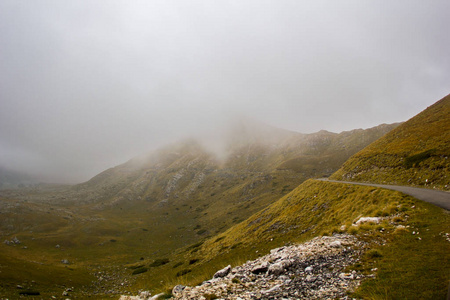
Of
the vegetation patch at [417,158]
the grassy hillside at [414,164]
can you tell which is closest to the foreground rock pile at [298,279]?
the grassy hillside at [414,164]

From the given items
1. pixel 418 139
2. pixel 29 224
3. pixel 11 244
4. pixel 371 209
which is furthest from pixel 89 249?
pixel 418 139

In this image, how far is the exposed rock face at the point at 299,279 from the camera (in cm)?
916

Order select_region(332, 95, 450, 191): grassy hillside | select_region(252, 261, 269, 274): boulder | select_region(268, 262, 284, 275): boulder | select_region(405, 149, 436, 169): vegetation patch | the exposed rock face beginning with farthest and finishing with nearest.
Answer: select_region(405, 149, 436, 169): vegetation patch → select_region(332, 95, 450, 191): grassy hillside → select_region(252, 261, 269, 274): boulder → select_region(268, 262, 284, 275): boulder → the exposed rock face

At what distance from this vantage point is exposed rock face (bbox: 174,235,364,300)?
30.0 feet

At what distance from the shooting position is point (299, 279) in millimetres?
10672

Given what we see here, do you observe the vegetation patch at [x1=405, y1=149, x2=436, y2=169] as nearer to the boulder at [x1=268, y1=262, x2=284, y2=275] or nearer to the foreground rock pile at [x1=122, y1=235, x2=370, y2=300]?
the foreground rock pile at [x1=122, y1=235, x2=370, y2=300]

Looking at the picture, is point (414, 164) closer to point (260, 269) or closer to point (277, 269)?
point (277, 269)

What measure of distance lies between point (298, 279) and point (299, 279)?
0.06m

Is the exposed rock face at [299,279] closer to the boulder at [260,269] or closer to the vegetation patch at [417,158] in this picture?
the boulder at [260,269]

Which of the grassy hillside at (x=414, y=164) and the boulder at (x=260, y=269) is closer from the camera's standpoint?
the boulder at (x=260, y=269)

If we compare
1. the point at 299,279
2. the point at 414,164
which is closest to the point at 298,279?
the point at 299,279

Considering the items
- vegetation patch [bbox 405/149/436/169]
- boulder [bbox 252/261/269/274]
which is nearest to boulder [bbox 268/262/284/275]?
boulder [bbox 252/261/269/274]

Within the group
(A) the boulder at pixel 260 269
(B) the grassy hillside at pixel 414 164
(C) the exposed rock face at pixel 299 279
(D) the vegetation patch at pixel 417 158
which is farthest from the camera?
(D) the vegetation patch at pixel 417 158

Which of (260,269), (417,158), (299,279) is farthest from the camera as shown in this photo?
(417,158)
